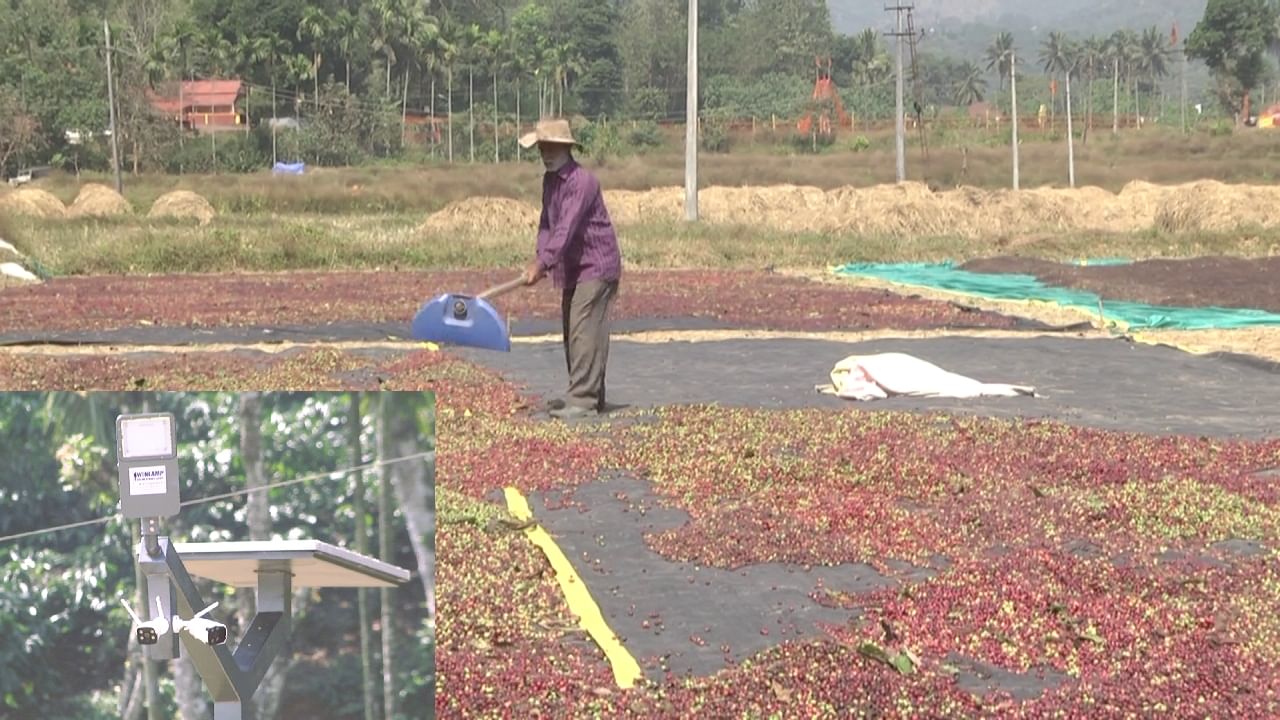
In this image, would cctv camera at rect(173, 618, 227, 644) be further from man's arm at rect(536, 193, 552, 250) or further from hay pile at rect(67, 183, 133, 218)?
hay pile at rect(67, 183, 133, 218)

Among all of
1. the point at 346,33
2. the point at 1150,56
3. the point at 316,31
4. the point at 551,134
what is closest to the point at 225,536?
the point at 551,134

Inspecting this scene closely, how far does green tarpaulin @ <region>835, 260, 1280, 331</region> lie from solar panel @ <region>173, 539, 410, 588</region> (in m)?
16.6

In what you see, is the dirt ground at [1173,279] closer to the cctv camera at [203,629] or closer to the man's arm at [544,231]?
the man's arm at [544,231]

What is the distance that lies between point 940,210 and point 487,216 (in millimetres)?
12817

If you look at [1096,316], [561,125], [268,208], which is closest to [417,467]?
[561,125]

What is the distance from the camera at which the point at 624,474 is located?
881 cm

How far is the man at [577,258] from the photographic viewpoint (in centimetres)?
1081

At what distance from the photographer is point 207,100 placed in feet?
294

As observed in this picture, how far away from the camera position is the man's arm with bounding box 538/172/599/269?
1076cm

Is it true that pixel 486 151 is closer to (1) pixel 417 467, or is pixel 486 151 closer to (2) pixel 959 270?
(2) pixel 959 270

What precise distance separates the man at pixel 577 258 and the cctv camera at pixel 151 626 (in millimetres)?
8203

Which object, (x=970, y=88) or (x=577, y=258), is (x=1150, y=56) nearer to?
(x=970, y=88)

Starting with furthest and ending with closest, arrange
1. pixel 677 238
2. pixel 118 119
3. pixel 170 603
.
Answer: pixel 118 119, pixel 677 238, pixel 170 603

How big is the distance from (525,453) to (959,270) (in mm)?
20729
